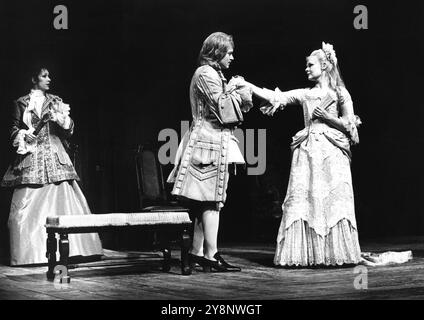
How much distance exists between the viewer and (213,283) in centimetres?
459

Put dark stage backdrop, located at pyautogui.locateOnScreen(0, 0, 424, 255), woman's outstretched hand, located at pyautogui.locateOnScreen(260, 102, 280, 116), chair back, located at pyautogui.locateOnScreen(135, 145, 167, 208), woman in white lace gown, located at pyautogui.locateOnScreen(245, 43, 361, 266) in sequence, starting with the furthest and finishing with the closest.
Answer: dark stage backdrop, located at pyautogui.locateOnScreen(0, 0, 424, 255) < chair back, located at pyautogui.locateOnScreen(135, 145, 167, 208) < woman's outstretched hand, located at pyautogui.locateOnScreen(260, 102, 280, 116) < woman in white lace gown, located at pyautogui.locateOnScreen(245, 43, 361, 266)

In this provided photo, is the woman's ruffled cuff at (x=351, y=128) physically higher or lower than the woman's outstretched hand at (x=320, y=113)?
lower

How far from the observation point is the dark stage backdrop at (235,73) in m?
7.31

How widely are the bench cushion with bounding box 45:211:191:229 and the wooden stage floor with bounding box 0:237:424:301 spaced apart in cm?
35

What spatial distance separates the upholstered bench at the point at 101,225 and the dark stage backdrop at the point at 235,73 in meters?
2.06

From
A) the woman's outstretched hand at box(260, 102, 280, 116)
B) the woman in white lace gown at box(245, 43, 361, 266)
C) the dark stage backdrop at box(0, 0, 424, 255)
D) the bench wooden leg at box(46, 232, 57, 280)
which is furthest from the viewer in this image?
the dark stage backdrop at box(0, 0, 424, 255)

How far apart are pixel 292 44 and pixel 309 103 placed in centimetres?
286

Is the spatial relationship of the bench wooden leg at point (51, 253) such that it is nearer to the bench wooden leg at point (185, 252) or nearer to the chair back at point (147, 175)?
the bench wooden leg at point (185, 252)

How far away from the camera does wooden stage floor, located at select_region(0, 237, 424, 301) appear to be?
4.03 meters

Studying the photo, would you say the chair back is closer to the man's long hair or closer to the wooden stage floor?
the wooden stage floor


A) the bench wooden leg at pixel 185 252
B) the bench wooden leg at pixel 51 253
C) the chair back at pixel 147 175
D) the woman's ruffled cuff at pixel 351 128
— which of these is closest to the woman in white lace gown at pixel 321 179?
the woman's ruffled cuff at pixel 351 128

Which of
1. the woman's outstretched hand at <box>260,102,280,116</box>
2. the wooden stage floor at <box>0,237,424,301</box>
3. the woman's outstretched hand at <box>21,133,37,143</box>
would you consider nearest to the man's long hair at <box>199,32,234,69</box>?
the woman's outstretched hand at <box>260,102,280,116</box>

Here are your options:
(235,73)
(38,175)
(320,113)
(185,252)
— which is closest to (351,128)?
(320,113)
